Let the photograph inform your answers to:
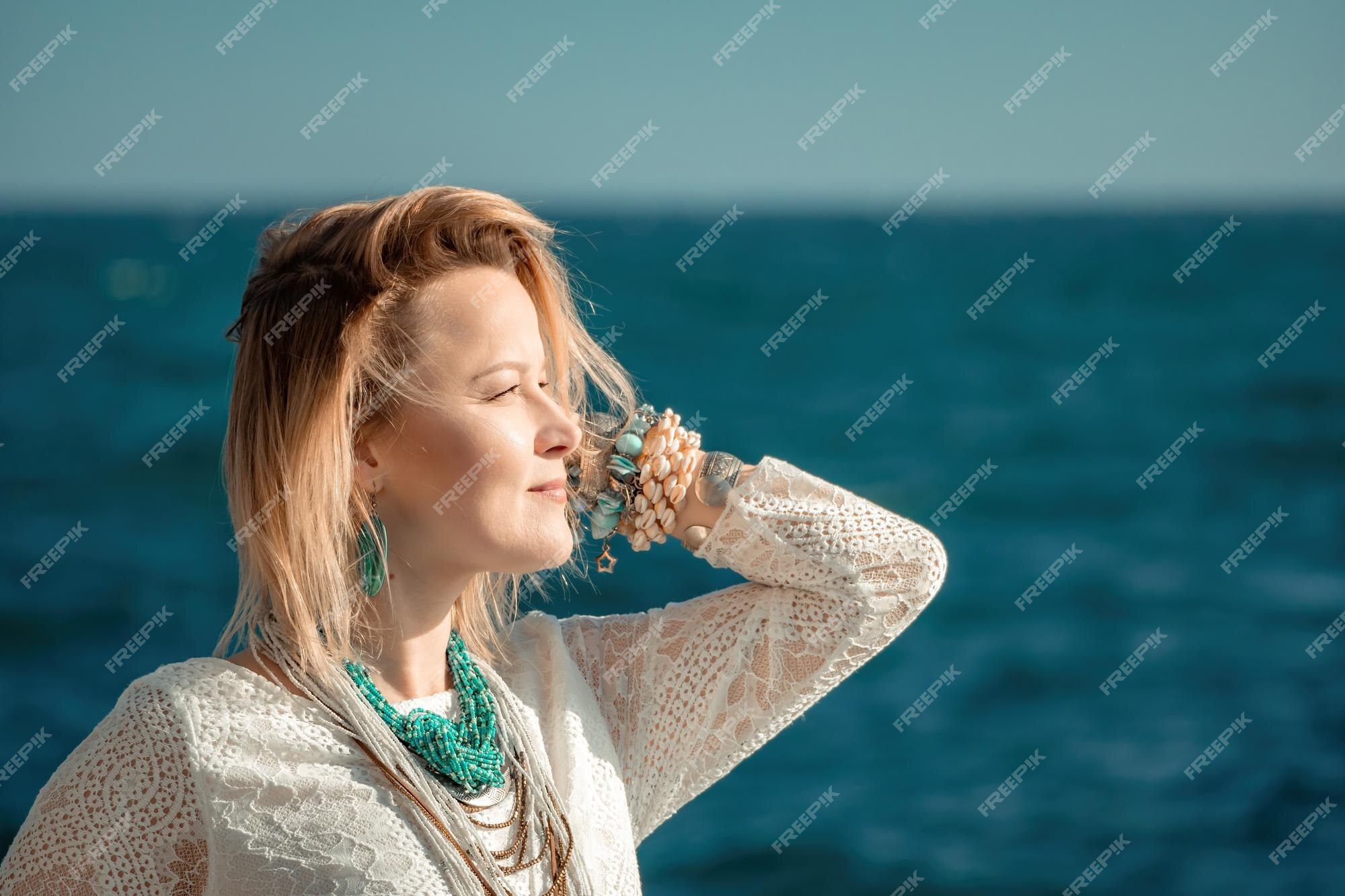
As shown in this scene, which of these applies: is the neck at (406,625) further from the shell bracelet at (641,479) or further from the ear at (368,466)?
the shell bracelet at (641,479)

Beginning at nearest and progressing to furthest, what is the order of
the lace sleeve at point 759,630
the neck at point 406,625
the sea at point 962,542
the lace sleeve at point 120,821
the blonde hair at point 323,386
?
the lace sleeve at point 120,821, the blonde hair at point 323,386, the neck at point 406,625, the lace sleeve at point 759,630, the sea at point 962,542

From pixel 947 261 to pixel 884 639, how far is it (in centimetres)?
4970

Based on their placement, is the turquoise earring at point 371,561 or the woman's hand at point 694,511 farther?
the woman's hand at point 694,511

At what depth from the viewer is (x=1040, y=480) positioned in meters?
21.3

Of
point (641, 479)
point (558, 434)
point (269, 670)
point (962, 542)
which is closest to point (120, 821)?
point (269, 670)

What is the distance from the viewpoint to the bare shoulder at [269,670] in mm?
1867

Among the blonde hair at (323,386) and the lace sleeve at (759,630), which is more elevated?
the blonde hair at (323,386)

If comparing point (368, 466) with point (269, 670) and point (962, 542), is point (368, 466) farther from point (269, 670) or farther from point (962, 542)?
point (962, 542)

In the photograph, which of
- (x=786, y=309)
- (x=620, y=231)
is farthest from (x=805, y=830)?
(x=620, y=231)

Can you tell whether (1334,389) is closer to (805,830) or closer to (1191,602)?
(1191,602)

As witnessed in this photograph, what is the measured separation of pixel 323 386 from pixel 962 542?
15.6 metres

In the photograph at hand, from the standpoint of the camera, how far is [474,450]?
1.89m

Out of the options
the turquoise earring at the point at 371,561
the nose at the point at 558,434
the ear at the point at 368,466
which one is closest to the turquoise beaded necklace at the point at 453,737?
the turquoise earring at the point at 371,561

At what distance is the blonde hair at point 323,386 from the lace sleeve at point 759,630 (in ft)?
1.53
